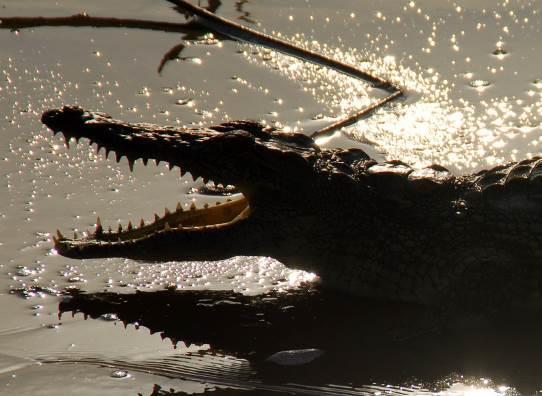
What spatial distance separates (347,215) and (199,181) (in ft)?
4.39

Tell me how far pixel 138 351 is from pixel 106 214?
1.44 m

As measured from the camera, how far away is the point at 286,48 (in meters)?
8.19

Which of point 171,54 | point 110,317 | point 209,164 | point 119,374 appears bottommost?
point 119,374

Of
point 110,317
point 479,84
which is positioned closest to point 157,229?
point 110,317

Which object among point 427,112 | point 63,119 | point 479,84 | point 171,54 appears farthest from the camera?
point 171,54

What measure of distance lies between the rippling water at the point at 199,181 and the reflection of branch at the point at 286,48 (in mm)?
82

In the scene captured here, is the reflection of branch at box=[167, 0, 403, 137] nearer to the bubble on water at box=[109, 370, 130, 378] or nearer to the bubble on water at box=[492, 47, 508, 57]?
the bubble on water at box=[492, 47, 508, 57]

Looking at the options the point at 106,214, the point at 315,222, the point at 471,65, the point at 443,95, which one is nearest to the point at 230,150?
the point at 315,222

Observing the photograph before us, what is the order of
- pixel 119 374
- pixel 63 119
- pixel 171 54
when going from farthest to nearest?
1. pixel 171 54
2. pixel 63 119
3. pixel 119 374

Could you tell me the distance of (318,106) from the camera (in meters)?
7.48

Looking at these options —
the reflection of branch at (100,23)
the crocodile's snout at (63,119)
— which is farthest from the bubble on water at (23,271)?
the reflection of branch at (100,23)

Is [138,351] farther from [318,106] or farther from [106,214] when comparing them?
[318,106]

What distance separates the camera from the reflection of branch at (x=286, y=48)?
25.0 ft

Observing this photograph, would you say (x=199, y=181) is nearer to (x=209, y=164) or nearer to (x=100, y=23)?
(x=209, y=164)
